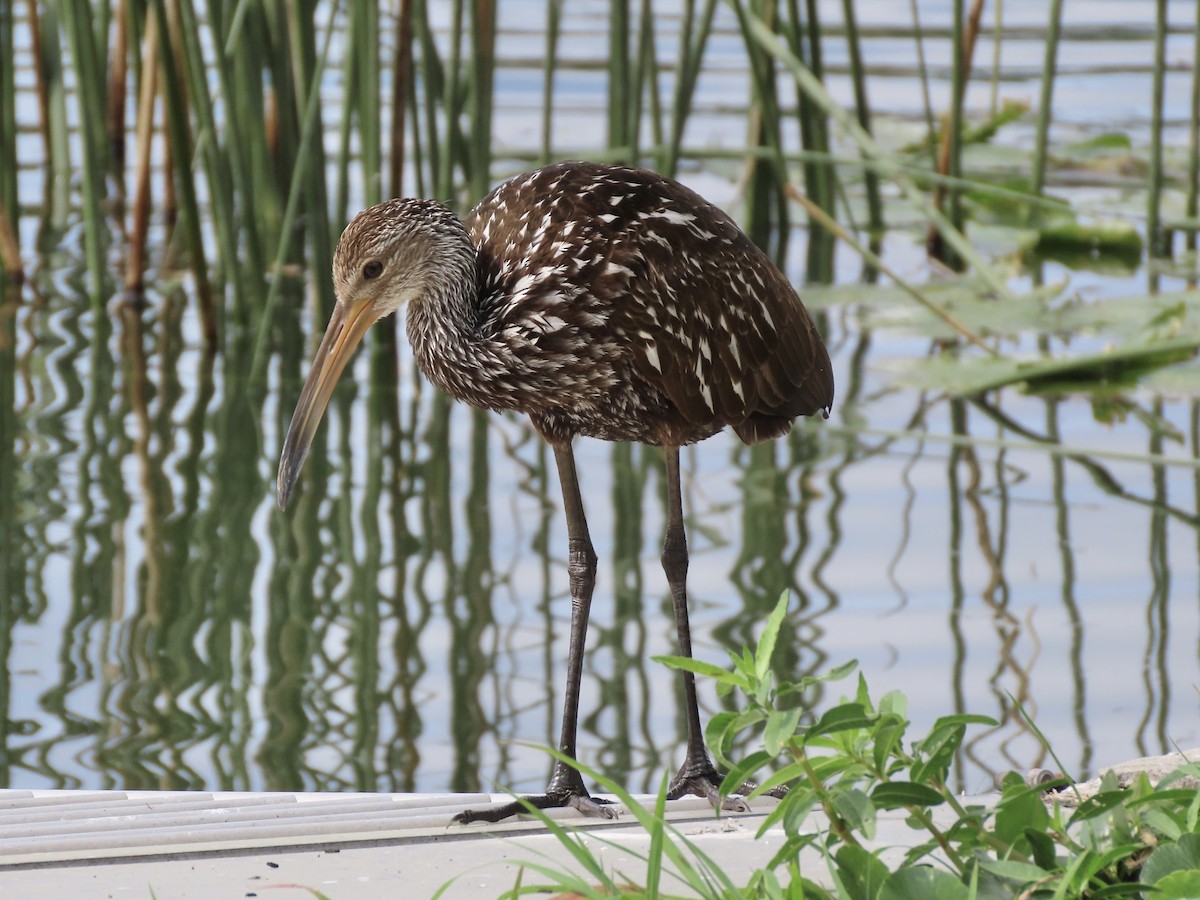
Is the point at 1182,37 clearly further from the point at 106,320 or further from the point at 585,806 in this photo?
the point at 585,806

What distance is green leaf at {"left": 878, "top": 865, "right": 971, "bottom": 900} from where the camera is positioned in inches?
88.5

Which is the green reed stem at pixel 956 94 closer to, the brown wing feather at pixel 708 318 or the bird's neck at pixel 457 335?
the brown wing feather at pixel 708 318

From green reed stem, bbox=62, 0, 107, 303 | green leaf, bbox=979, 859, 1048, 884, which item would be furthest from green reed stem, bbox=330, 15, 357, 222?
green leaf, bbox=979, 859, 1048, 884

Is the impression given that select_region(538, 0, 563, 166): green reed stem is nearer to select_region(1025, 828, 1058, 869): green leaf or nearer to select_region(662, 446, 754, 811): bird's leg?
select_region(662, 446, 754, 811): bird's leg

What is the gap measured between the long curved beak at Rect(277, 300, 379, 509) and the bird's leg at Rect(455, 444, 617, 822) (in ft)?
1.47

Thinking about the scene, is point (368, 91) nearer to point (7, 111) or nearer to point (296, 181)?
point (296, 181)

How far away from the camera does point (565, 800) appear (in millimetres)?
3406

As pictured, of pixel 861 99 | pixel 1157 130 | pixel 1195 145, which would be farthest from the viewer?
pixel 861 99

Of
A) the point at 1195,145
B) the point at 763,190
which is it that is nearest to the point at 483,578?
the point at 1195,145

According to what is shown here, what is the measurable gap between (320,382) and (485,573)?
1.82m

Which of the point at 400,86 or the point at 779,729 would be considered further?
the point at 400,86

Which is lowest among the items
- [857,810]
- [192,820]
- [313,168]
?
[192,820]

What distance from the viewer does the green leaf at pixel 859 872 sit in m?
2.30

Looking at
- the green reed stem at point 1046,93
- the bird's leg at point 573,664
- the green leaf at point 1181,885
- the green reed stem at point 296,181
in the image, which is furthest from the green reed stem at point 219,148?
the green leaf at point 1181,885
